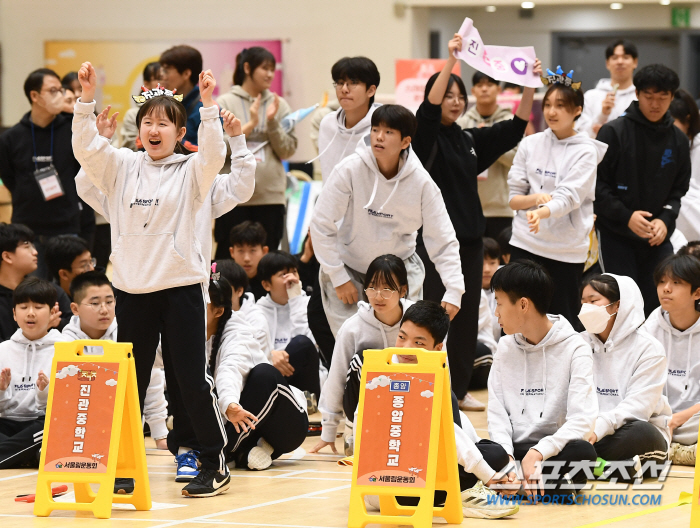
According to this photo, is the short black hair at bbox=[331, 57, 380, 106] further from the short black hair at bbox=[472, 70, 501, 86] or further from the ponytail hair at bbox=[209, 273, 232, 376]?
the short black hair at bbox=[472, 70, 501, 86]

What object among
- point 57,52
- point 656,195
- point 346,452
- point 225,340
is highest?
point 57,52

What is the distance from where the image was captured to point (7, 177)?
7156 millimetres

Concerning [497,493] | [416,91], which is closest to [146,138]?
[497,493]

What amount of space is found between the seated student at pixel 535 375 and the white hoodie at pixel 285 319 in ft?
7.37

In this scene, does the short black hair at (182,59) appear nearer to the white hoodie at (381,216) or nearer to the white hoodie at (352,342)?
the white hoodie at (381,216)

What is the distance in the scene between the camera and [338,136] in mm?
5766

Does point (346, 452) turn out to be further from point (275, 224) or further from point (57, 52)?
point (57, 52)

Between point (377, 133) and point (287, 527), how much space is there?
6.92 feet

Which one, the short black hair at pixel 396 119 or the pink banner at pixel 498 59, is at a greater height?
the pink banner at pixel 498 59

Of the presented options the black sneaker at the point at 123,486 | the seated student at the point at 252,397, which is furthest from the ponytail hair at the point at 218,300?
the black sneaker at the point at 123,486

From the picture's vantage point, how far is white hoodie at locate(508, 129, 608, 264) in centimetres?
565

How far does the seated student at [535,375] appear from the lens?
4.20 m

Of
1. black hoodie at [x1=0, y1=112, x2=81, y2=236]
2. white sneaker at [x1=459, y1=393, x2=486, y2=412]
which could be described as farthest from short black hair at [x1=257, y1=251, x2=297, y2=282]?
black hoodie at [x1=0, y1=112, x2=81, y2=236]

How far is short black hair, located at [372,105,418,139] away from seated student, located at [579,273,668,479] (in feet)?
3.80
